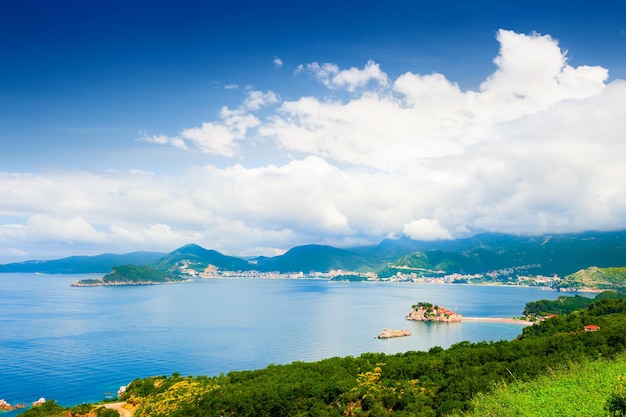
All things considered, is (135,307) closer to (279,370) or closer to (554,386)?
(279,370)

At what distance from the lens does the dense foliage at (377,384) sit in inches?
872

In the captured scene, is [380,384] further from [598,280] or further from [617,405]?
[598,280]

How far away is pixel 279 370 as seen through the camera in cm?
3031

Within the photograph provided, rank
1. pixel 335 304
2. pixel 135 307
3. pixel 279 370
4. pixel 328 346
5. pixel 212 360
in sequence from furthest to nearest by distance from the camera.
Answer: pixel 335 304 → pixel 135 307 → pixel 328 346 → pixel 212 360 → pixel 279 370

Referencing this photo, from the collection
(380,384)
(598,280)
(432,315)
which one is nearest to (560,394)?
(380,384)

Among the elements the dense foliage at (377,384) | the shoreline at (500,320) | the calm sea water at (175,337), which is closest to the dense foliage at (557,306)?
the shoreline at (500,320)

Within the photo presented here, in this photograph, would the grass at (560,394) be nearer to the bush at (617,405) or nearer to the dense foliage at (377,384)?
the bush at (617,405)

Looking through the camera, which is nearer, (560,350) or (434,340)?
(560,350)

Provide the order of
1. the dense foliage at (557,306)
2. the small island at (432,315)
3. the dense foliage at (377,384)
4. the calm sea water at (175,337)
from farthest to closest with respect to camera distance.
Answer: the small island at (432,315), the dense foliage at (557,306), the calm sea water at (175,337), the dense foliage at (377,384)

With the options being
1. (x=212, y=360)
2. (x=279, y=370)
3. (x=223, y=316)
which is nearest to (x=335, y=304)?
(x=223, y=316)

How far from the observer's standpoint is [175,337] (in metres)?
72.1

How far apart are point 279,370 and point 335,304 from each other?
314 ft

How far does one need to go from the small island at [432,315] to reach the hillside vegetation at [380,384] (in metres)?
65.6

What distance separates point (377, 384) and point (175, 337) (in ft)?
182
